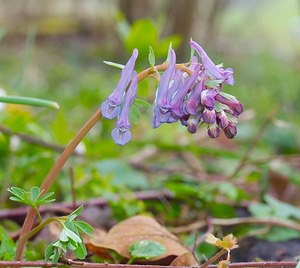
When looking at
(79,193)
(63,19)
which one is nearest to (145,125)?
(79,193)

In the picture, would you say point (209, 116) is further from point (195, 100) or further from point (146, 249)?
point (146, 249)

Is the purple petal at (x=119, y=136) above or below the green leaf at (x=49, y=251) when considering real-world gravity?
above

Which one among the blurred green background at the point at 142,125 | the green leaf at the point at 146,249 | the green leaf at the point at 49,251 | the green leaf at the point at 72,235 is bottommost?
the blurred green background at the point at 142,125

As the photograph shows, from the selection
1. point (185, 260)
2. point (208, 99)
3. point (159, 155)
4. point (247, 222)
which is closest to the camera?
point (208, 99)

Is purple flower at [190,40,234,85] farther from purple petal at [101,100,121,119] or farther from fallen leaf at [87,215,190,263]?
fallen leaf at [87,215,190,263]

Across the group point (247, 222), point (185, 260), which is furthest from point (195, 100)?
point (247, 222)

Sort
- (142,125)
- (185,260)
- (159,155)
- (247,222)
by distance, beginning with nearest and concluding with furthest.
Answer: (185,260) → (247,222) → (159,155) → (142,125)

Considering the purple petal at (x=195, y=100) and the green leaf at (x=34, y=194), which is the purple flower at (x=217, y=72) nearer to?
the purple petal at (x=195, y=100)

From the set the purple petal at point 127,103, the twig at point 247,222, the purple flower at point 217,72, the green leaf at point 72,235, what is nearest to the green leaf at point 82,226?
the green leaf at point 72,235
